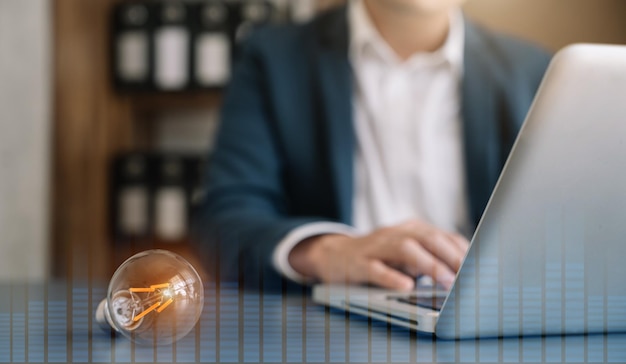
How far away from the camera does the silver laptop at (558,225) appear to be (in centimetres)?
46

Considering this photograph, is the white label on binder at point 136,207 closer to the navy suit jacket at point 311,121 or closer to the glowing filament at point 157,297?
the navy suit jacket at point 311,121

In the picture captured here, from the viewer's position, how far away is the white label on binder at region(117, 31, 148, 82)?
2283 mm

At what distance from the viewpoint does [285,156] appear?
1.41 m

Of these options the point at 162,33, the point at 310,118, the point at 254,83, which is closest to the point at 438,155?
the point at 310,118

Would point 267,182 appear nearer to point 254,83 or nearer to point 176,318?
point 254,83

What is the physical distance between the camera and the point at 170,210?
7.47 feet

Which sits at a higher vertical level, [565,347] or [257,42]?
[257,42]

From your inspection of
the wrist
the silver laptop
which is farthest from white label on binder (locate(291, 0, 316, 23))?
the silver laptop

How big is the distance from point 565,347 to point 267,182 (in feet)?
2.91

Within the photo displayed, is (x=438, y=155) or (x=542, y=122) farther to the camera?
(x=438, y=155)

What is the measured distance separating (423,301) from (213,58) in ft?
5.71

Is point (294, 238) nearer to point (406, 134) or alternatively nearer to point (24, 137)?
point (406, 134)

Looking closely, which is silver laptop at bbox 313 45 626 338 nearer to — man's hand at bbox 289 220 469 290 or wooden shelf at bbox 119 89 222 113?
man's hand at bbox 289 220 469 290

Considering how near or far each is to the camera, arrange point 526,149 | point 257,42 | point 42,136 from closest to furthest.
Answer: point 526,149 < point 257,42 < point 42,136
